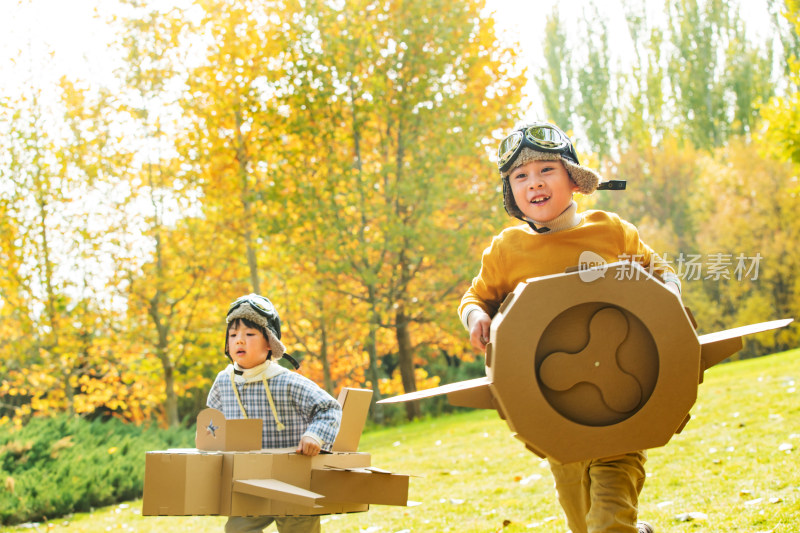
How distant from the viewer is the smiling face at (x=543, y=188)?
291 cm

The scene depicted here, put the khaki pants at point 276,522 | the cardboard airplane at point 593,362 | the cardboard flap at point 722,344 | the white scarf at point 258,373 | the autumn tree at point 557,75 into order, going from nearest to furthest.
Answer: the cardboard airplane at point 593,362
the cardboard flap at point 722,344
the khaki pants at point 276,522
the white scarf at point 258,373
the autumn tree at point 557,75

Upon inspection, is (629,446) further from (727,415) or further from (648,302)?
(727,415)

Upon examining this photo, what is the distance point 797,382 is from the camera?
9.96 metres

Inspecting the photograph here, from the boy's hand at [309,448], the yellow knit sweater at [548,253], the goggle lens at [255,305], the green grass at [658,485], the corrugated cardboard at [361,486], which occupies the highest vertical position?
the yellow knit sweater at [548,253]

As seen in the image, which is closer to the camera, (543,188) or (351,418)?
(543,188)

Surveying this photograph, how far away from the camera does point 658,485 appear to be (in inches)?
214

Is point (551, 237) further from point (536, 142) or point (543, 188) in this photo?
point (536, 142)

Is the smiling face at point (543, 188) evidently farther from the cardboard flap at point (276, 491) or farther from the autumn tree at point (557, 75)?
the autumn tree at point (557, 75)

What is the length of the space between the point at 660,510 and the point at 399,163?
12.4m

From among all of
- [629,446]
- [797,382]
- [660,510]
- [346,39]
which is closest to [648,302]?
[629,446]

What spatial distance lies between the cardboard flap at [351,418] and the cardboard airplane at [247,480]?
0.71 ft

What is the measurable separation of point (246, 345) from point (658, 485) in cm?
326

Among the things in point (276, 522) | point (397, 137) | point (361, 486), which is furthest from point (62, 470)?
point (397, 137)

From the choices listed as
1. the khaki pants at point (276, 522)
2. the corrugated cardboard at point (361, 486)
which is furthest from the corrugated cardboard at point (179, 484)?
the corrugated cardboard at point (361, 486)
